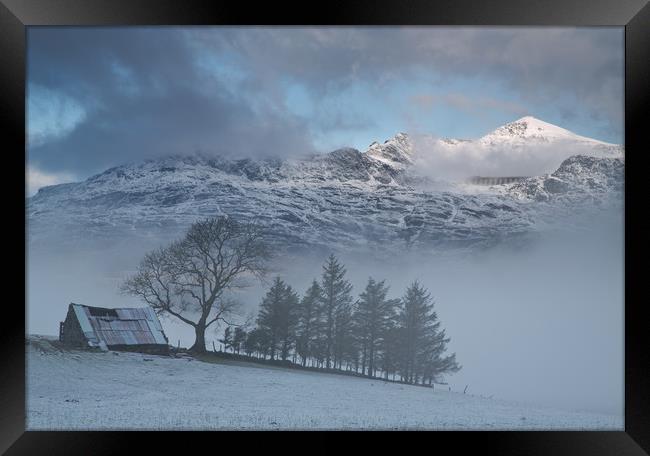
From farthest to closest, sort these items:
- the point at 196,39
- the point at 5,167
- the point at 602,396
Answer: the point at 196,39 < the point at 602,396 < the point at 5,167

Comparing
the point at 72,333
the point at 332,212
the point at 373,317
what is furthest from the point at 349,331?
the point at 72,333

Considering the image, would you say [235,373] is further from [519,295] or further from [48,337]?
[519,295]

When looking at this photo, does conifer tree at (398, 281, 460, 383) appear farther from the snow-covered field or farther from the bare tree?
the bare tree

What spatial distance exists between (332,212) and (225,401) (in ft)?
9.55

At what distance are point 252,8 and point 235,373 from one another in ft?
16.2

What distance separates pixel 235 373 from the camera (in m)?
8.37

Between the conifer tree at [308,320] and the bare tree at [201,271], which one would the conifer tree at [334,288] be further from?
the bare tree at [201,271]

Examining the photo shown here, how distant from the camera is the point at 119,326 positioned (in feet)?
26.9

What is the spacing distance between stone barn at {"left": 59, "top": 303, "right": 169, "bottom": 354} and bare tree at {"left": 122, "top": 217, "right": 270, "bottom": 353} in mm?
253

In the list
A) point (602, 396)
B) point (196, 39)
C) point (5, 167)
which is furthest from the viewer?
point (196, 39)

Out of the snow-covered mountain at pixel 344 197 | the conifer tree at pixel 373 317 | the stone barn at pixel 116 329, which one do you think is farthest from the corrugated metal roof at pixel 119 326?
the conifer tree at pixel 373 317

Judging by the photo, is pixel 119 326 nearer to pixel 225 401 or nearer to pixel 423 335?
pixel 225 401

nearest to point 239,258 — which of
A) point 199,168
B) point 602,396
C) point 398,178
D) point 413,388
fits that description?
point 199,168

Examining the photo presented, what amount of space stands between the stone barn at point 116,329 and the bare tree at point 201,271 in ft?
0.83
